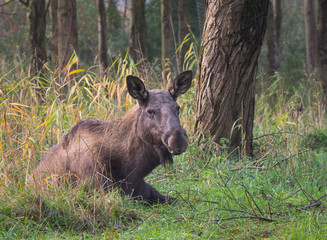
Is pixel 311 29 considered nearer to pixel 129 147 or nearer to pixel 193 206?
pixel 129 147

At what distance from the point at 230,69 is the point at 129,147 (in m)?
2.13

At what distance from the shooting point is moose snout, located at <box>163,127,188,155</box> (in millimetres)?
4184

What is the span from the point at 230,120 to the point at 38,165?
2780 millimetres

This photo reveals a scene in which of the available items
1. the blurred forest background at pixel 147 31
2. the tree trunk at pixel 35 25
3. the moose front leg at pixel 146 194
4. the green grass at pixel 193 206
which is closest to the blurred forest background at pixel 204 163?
the green grass at pixel 193 206

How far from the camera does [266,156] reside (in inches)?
246

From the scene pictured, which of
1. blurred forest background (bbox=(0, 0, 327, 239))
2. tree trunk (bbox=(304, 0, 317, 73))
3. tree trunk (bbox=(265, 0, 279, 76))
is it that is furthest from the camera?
tree trunk (bbox=(265, 0, 279, 76))

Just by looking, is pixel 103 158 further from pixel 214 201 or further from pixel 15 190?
pixel 214 201

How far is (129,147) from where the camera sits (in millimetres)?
4809

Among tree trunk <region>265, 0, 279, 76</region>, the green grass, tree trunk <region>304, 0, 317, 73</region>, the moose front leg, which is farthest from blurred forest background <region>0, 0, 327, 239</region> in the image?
tree trunk <region>265, 0, 279, 76</region>

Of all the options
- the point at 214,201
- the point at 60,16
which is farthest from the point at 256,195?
the point at 60,16

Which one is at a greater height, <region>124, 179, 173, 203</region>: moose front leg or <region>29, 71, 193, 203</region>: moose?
<region>29, 71, 193, 203</region>: moose

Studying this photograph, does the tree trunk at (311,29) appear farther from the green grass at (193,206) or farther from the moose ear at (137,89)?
the moose ear at (137,89)

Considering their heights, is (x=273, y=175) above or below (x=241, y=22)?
below

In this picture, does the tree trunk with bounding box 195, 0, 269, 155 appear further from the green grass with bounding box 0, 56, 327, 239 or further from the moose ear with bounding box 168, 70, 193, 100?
the moose ear with bounding box 168, 70, 193, 100
